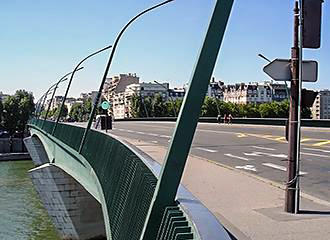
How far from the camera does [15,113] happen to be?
115688mm

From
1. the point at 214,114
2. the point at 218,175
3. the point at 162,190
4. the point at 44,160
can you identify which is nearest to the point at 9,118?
the point at 214,114

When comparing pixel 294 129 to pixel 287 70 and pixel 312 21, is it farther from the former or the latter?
pixel 312 21

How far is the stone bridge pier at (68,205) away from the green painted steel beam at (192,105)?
20.6m

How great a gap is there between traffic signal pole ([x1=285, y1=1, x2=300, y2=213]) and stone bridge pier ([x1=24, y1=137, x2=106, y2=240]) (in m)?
16.8

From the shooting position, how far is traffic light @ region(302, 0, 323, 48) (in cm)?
811

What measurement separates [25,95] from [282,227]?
4788 inches

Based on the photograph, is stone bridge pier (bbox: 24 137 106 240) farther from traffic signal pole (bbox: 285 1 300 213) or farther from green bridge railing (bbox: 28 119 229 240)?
traffic signal pole (bbox: 285 1 300 213)

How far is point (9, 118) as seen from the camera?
11525cm

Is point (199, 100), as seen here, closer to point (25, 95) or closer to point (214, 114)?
point (214, 114)

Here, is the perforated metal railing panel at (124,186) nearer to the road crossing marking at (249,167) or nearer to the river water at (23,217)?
the road crossing marking at (249,167)

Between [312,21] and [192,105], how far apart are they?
5.07m

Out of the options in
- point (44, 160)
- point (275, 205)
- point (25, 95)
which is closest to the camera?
point (275, 205)

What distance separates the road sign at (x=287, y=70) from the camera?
8312 mm

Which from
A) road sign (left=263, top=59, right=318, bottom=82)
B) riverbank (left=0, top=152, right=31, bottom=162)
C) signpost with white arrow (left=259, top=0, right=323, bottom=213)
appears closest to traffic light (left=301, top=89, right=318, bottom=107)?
signpost with white arrow (left=259, top=0, right=323, bottom=213)
